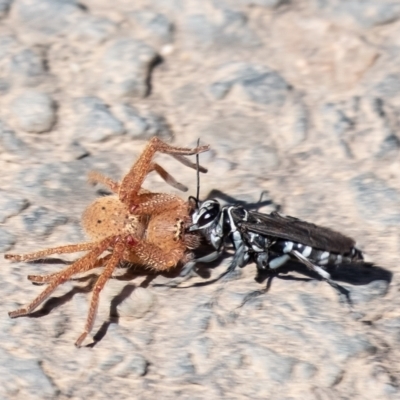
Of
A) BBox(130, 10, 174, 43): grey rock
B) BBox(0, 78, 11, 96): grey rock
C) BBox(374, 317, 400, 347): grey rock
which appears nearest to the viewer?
BBox(374, 317, 400, 347): grey rock

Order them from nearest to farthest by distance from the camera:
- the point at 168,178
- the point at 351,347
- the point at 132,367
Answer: the point at 132,367
the point at 351,347
the point at 168,178

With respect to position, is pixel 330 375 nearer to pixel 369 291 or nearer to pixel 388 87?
pixel 369 291

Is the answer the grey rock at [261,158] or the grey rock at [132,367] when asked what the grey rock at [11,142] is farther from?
the grey rock at [132,367]

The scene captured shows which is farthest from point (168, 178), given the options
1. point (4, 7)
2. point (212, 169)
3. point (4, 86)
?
point (4, 7)

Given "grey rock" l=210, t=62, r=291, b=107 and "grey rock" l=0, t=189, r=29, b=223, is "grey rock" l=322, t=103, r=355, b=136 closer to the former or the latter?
"grey rock" l=210, t=62, r=291, b=107

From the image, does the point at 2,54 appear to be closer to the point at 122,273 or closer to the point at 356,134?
the point at 122,273

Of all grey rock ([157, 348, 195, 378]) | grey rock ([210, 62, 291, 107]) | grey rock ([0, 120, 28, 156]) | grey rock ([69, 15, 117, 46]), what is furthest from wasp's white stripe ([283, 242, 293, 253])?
grey rock ([69, 15, 117, 46])
